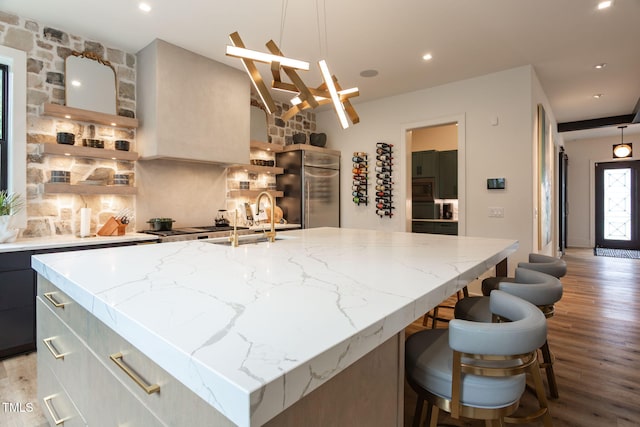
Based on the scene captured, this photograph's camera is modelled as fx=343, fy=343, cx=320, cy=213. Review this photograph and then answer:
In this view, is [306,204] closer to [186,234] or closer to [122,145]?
[186,234]

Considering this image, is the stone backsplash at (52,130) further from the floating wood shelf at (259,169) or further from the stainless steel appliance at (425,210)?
the stainless steel appliance at (425,210)

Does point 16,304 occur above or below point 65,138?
below

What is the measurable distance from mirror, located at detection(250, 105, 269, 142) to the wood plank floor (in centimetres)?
332

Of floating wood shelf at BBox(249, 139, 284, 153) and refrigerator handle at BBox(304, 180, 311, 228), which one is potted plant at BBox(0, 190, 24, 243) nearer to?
floating wood shelf at BBox(249, 139, 284, 153)

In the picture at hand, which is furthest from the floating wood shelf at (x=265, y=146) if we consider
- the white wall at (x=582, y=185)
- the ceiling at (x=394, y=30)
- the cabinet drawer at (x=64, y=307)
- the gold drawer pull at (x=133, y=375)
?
the white wall at (x=582, y=185)

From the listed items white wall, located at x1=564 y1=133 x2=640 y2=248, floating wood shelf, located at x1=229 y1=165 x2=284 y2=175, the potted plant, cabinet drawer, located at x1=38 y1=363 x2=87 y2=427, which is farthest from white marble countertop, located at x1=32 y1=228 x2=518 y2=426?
white wall, located at x1=564 y1=133 x2=640 y2=248

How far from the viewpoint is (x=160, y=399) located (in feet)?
2.66

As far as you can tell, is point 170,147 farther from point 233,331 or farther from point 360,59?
point 233,331

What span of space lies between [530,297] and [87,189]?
3.65m

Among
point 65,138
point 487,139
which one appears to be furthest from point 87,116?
point 487,139

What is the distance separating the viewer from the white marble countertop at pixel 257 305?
612 mm

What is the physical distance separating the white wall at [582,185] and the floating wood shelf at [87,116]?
998 centimetres

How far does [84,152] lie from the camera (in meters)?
3.24

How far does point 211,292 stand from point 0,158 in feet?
10.6
